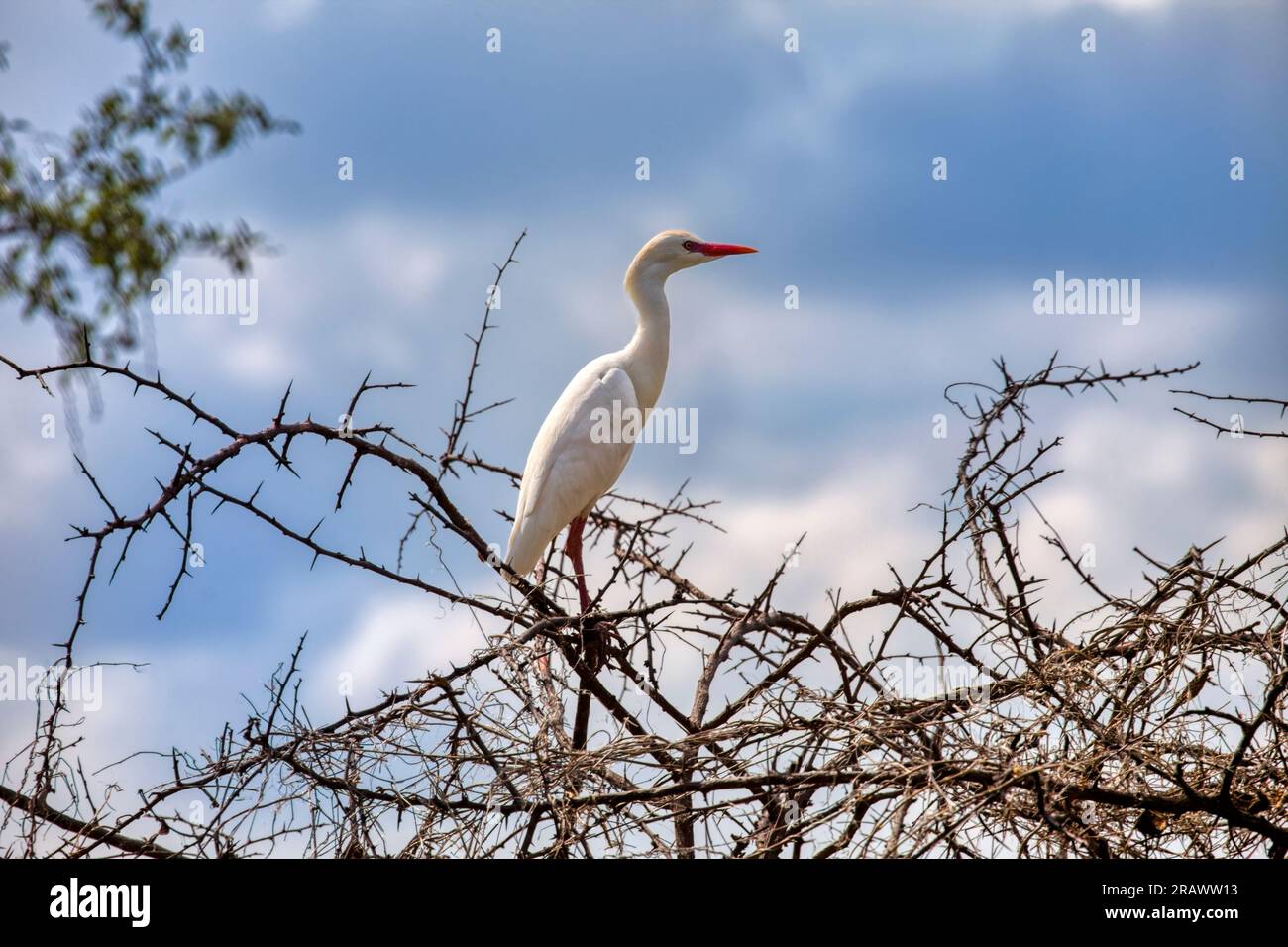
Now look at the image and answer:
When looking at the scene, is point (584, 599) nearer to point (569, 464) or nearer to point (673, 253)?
point (569, 464)

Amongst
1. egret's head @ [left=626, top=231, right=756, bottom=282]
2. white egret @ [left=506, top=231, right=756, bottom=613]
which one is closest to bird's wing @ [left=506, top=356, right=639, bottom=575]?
white egret @ [left=506, top=231, right=756, bottom=613]

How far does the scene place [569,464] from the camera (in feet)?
17.3

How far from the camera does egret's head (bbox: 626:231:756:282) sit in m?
5.84

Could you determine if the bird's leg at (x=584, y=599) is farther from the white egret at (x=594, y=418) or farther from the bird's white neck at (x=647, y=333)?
the bird's white neck at (x=647, y=333)

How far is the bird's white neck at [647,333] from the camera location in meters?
5.89

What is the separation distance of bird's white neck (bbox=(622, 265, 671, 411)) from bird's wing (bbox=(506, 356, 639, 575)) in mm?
154

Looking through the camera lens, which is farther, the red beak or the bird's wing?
the red beak

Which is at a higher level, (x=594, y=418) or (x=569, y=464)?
(x=594, y=418)

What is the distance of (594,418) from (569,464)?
323 millimetres

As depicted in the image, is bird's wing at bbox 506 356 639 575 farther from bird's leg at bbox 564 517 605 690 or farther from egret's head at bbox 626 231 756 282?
egret's head at bbox 626 231 756 282

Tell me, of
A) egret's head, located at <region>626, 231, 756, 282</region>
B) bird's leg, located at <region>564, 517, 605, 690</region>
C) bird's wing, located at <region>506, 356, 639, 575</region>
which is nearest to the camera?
bird's leg, located at <region>564, 517, 605, 690</region>

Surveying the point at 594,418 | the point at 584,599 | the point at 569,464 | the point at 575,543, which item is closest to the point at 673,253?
the point at 594,418

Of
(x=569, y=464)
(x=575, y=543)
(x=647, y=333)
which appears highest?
(x=647, y=333)

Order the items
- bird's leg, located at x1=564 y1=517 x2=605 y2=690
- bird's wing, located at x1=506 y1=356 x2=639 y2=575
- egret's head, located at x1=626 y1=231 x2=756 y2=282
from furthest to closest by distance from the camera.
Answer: egret's head, located at x1=626 y1=231 x2=756 y2=282
bird's wing, located at x1=506 y1=356 x2=639 y2=575
bird's leg, located at x1=564 y1=517 x2=605 y2=690
